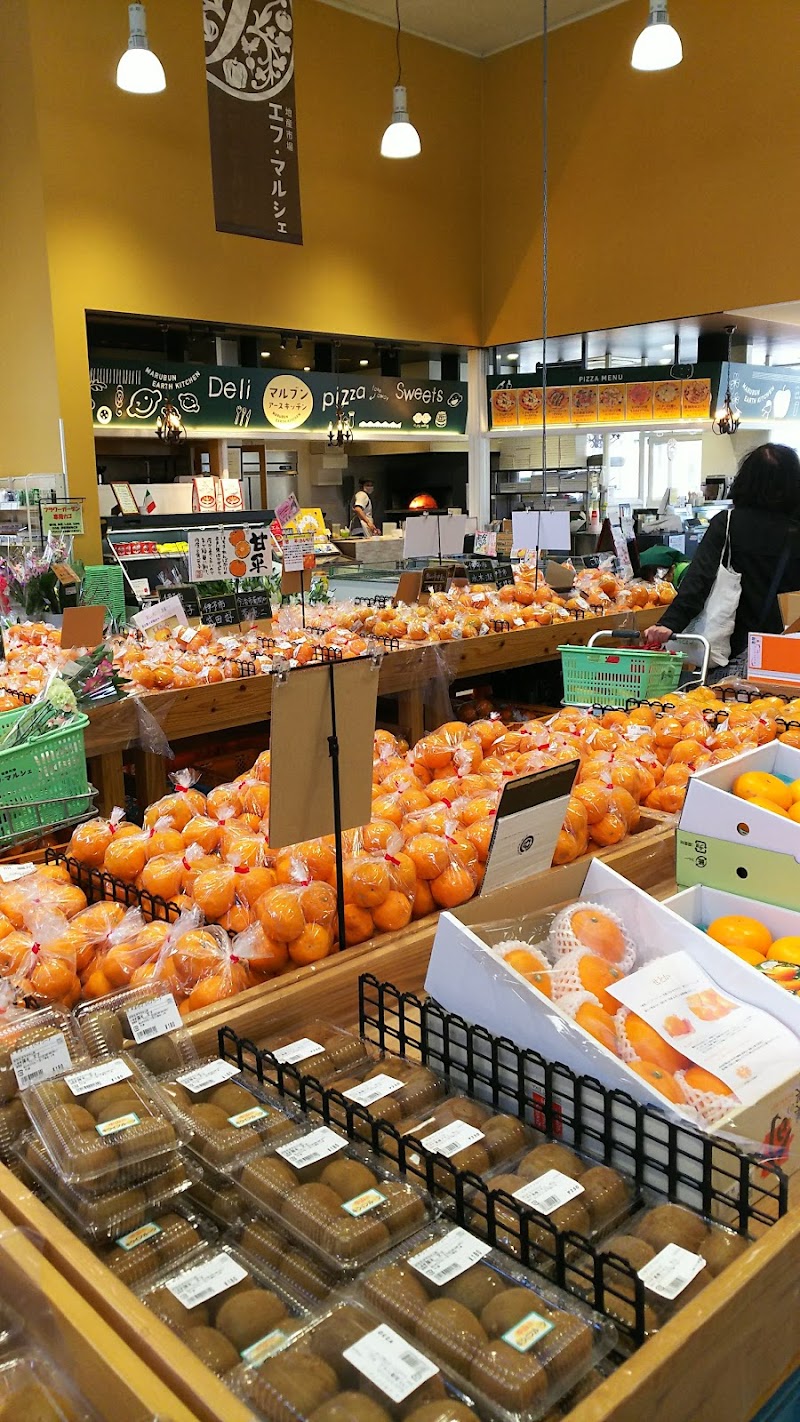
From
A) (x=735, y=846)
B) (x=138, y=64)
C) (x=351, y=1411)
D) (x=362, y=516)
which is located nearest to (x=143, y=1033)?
(x=351, y=1411)

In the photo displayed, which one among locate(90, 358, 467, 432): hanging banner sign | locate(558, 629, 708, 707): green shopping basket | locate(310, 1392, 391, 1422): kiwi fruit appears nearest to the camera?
locate(310, 1392, 391, 1422): kiwi fruit

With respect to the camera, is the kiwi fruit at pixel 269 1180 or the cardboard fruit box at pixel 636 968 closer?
the kiwi fruit at pixel 269 1180

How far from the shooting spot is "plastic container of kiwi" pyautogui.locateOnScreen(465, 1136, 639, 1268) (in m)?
1.09

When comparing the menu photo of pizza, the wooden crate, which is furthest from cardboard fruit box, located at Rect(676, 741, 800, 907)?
the menu photo of pizza

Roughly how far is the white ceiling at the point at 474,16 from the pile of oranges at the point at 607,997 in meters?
9.69

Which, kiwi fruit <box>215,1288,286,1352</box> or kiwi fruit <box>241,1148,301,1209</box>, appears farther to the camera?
kiwi fruit <box>241,1148,301,1209</box>

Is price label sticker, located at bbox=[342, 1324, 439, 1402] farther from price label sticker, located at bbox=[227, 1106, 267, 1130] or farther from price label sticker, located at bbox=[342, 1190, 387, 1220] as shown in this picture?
price label sticker, located at bbox=[227, 1106, 267, 1130]

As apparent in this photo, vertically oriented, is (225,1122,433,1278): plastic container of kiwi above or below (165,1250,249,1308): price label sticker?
above

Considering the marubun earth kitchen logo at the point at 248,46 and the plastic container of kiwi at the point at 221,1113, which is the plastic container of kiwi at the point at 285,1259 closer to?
the plastic container of kiwi at the point at 221,1113

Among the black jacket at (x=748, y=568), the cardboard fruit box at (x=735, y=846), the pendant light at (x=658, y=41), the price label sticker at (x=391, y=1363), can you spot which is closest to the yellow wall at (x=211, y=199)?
the pendant light at (x=658, y=41)

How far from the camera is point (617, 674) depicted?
12.9ft

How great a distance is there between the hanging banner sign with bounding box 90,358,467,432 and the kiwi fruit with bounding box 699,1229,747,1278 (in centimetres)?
815

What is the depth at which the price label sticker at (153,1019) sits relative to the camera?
4.79 ft

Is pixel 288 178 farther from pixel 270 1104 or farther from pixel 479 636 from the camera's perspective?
pixel 270 1104
